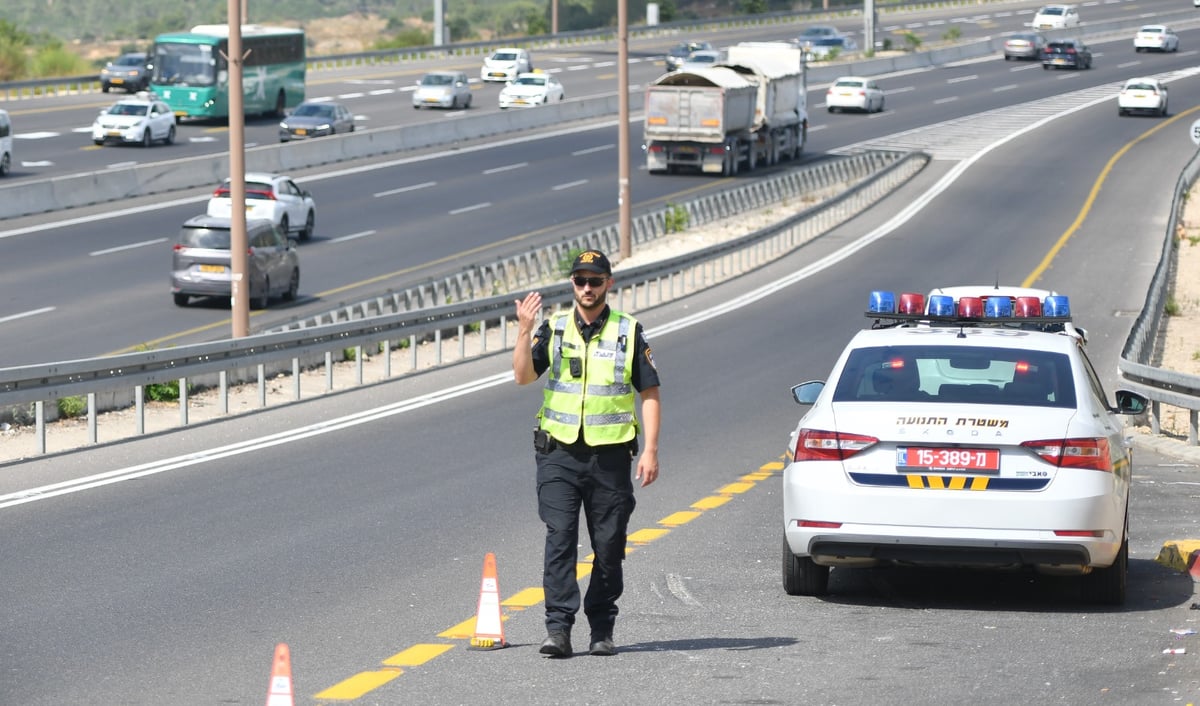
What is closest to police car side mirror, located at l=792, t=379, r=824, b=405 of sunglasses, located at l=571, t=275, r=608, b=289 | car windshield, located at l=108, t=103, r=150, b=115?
sunglasses, located at l=571, t=275, r=608, b=289

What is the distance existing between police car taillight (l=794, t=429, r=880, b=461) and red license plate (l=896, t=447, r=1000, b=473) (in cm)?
18

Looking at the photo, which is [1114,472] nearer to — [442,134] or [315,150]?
[315,150]

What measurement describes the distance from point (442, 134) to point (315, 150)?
7.58 meters

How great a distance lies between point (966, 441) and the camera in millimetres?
9742

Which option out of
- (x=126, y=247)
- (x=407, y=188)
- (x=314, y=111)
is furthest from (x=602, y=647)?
(x=314, y=111)

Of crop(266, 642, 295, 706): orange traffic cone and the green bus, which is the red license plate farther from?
the green bus

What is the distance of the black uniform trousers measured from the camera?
8.85m

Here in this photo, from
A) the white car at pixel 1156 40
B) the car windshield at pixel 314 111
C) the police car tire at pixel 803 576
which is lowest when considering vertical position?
the police car tire at pixel 803 576

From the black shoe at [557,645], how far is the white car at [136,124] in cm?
5087

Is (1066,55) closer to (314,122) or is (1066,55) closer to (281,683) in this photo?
(314,122)

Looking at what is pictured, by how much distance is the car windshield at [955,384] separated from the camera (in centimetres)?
1016

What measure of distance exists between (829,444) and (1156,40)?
97.8 m

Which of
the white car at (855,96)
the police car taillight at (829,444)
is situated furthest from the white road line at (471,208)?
the police car taillight at (829,444)

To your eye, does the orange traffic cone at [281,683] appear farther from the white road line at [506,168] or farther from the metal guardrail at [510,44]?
the metal guardrail at [510,44]
